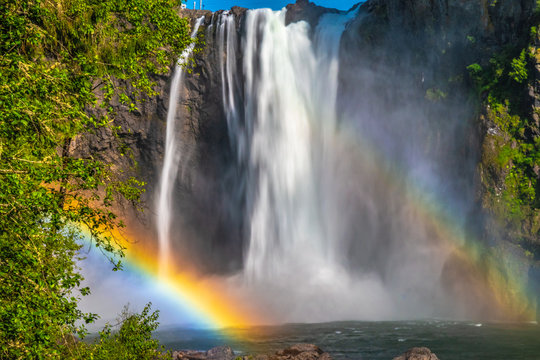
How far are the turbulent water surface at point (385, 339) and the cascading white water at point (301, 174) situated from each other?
24.8 ft

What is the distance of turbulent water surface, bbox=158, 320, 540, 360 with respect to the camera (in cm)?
1791

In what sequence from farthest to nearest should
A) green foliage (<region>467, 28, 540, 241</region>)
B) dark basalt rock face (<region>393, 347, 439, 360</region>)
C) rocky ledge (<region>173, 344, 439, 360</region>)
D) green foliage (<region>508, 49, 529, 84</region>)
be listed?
green foliage (<region>508, 49, 529, 84</region>)
green foliage (<region>467, 28, 540, 241</region>)
rocky ledge (<region>173, 344, 439, 360</region>)
dark basalt rock face (<region>393, 347, 439, 360</region>)

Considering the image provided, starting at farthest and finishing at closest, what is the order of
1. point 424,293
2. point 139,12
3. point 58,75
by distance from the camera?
point 424,293 < point 139,12 < point 58,75

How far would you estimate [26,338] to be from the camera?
17.2 feet

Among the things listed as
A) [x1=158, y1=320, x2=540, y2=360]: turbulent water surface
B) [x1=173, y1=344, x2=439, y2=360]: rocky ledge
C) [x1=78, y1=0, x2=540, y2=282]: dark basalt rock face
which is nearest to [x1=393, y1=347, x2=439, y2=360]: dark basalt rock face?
[x1=173, y1=344, x2=439, y2=360]: rocky ledge

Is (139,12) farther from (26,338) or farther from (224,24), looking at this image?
(224,24)

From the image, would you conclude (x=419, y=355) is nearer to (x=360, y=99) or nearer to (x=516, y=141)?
(x=516, y=141)

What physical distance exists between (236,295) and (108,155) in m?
16.7

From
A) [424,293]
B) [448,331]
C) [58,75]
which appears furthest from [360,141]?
[58,75]

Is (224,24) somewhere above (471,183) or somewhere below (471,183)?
above

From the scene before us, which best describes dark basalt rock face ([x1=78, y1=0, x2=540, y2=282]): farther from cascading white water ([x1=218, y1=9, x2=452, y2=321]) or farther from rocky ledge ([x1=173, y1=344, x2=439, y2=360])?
rocky ledge ([x1=173, y1=344, x2=439, y2=360])

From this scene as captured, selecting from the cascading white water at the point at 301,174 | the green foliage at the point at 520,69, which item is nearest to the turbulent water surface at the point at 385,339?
the cascading white water at the point at 301,174

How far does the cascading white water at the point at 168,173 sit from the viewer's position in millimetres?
39438

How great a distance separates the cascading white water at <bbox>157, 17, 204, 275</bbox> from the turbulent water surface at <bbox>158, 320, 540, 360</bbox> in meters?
14.9
